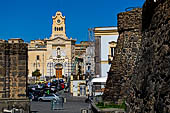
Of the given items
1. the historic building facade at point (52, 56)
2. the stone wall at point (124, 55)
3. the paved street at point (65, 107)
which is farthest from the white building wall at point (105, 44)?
the historic building facade at point (52, 56)

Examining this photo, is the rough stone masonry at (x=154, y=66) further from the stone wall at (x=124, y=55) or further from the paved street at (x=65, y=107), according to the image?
the paved street at (x=65, y=107)

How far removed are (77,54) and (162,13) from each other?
77.1m

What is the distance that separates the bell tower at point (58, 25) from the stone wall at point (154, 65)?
2907 inches

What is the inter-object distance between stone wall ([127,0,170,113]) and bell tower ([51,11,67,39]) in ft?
242

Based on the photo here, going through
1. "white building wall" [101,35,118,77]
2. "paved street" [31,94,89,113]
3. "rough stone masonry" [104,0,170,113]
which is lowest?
"paved street" [31,94,89,113]

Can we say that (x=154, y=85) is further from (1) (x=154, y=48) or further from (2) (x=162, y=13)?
(2) (x=162, y=13)

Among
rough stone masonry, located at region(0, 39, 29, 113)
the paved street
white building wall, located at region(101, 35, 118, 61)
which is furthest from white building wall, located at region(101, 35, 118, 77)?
rough stone masonry, located at region(0, 39, 29, 113)

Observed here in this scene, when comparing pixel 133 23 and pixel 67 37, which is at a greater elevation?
pixel 67 37

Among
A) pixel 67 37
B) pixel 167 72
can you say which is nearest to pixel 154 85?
pixel 167 72

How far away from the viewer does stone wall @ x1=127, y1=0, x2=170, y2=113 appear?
440cm

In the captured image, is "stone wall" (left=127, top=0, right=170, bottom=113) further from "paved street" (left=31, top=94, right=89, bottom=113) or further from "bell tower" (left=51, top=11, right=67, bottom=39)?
"bell tower" (left=51, top=11, right=67, bottom=39)

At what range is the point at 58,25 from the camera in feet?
267

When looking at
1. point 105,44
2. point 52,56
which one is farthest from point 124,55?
point 52,56

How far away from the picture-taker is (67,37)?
79.2 metres
